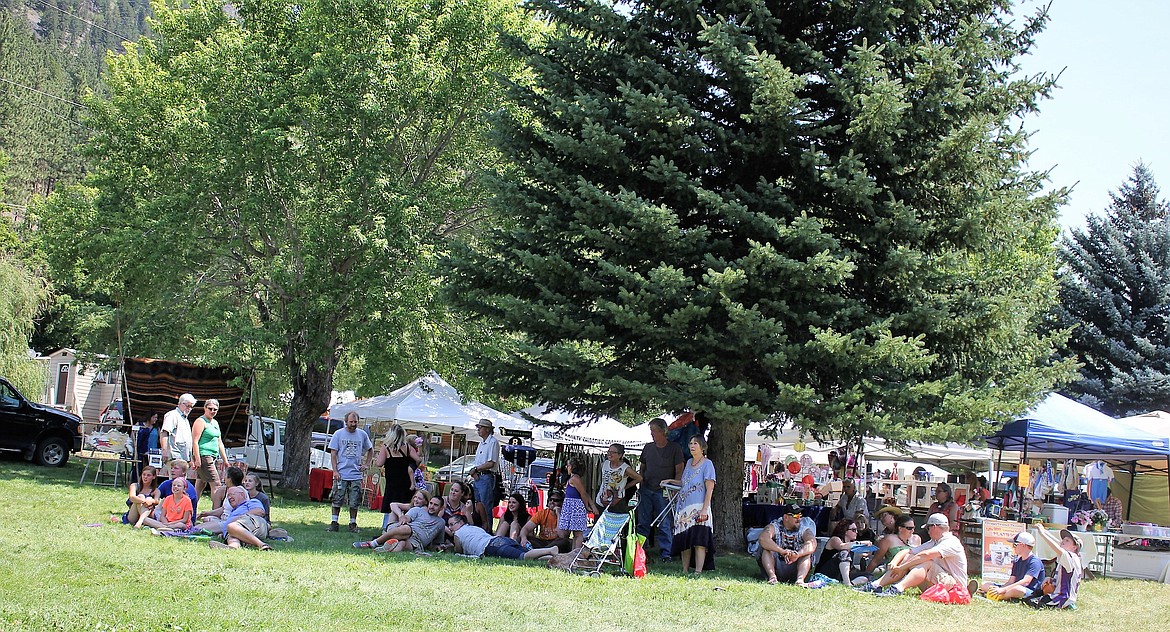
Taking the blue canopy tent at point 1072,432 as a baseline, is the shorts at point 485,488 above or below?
below

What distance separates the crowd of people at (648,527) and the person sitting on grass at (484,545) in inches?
0.5

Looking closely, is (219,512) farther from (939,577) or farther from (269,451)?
(269,451)

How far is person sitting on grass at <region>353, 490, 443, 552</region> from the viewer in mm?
11945

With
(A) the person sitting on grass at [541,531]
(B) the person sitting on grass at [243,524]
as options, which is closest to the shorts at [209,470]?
(B) the person sitting on grass at [243,524]

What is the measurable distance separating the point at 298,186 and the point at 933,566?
13.8 m

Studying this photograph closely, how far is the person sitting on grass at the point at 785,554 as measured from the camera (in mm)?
11516

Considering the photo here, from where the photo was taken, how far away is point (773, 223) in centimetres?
1195

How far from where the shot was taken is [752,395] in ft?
39.9

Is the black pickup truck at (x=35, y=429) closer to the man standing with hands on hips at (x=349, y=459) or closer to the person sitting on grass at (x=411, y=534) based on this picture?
the man standing with hands on hips at (x=349, y=459)

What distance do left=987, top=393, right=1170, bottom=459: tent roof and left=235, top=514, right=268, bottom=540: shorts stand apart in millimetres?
9587

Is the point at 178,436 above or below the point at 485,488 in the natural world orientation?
above

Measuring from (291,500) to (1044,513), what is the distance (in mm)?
12989

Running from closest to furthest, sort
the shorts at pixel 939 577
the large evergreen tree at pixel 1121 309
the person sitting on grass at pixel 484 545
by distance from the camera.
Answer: the shorts at pixel 939 577, the person sitting on grass at pixel 484 545, the large evergreen tree at pixel 1121 309

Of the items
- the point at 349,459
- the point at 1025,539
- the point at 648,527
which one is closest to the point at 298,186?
the point at 349,459
